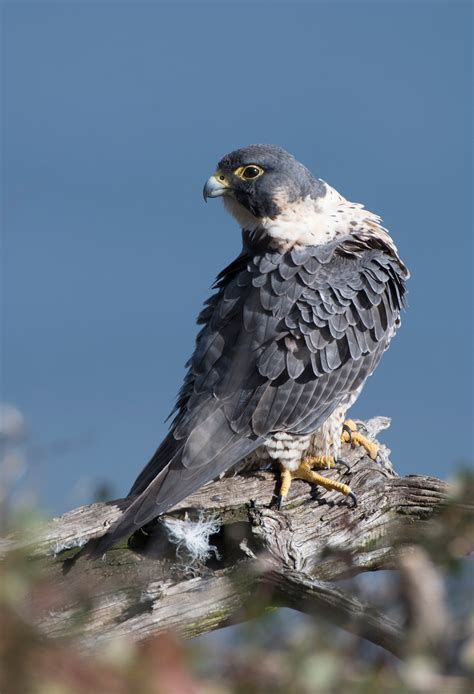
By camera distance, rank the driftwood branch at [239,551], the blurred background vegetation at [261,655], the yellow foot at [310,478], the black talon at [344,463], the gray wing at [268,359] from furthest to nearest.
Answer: the black talon at [344,463] < the yellow foot at [310,478] < the gray wing at [268,359] < the driftwood branch at [239,551] < the blurred background vegetation at [261,655]

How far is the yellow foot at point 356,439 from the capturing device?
249 inches

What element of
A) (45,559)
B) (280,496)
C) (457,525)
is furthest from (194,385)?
(457,525)

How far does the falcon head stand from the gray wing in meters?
0.42

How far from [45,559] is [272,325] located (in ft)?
6.44

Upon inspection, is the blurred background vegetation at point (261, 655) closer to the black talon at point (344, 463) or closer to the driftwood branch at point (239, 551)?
the driftwood branch at point (239, 551)

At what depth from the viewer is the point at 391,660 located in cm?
153

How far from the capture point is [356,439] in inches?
251

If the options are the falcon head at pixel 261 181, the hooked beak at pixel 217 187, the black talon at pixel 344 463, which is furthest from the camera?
the hooked beak at pixel 217 187

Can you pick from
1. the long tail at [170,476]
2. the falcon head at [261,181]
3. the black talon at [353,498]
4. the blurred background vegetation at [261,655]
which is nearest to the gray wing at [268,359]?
the long tail at [170,476]

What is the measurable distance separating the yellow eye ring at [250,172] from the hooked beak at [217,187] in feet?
0.43

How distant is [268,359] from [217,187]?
1.46m

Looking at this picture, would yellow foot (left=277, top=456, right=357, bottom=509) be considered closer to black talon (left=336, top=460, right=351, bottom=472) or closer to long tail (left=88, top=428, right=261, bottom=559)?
black talon (left=336, top=460, right=351, bottom=472)

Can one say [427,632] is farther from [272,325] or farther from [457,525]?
[272,325]

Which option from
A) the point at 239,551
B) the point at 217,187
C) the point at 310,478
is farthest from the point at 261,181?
the point at 239,551
